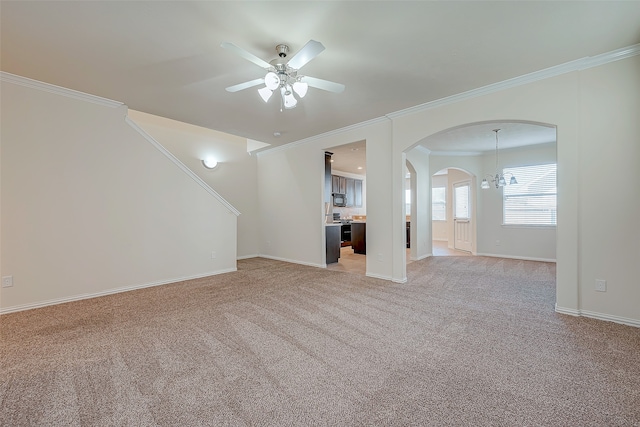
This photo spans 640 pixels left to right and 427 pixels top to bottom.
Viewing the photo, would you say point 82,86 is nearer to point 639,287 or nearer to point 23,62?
point 23,62

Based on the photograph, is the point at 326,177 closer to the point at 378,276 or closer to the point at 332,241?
the point at 332,241

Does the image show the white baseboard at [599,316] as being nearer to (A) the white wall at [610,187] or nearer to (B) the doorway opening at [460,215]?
(A) the white wall at [610,187]

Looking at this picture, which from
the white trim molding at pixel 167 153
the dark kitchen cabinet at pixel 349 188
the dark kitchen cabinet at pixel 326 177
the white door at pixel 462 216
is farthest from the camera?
the dark kitchen cabinet at pixel 349 188

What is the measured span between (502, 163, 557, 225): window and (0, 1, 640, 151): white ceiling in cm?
430

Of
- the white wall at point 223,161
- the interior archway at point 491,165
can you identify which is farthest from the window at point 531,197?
the white wall at point 223,161

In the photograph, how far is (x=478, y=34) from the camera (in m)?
2.32

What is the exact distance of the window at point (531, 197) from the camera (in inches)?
237

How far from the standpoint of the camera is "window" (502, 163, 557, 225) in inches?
237

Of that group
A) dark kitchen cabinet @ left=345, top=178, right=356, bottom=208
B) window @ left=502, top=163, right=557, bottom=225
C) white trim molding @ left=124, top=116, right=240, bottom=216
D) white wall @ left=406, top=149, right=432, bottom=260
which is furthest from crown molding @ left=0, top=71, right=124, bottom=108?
window @ left=502, top=163, right=557, bottom=225

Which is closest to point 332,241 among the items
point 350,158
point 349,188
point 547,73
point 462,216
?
point 350,158

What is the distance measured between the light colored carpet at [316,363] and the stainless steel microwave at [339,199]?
5.31 m

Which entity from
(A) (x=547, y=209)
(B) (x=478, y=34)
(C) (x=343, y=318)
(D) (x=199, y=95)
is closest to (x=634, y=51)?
(B) (x=478, y=34)

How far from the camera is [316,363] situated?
2029 millimetres

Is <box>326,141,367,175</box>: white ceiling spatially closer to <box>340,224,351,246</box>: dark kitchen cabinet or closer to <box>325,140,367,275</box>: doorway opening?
<box>325,140,367,275</box>: doorway opening
